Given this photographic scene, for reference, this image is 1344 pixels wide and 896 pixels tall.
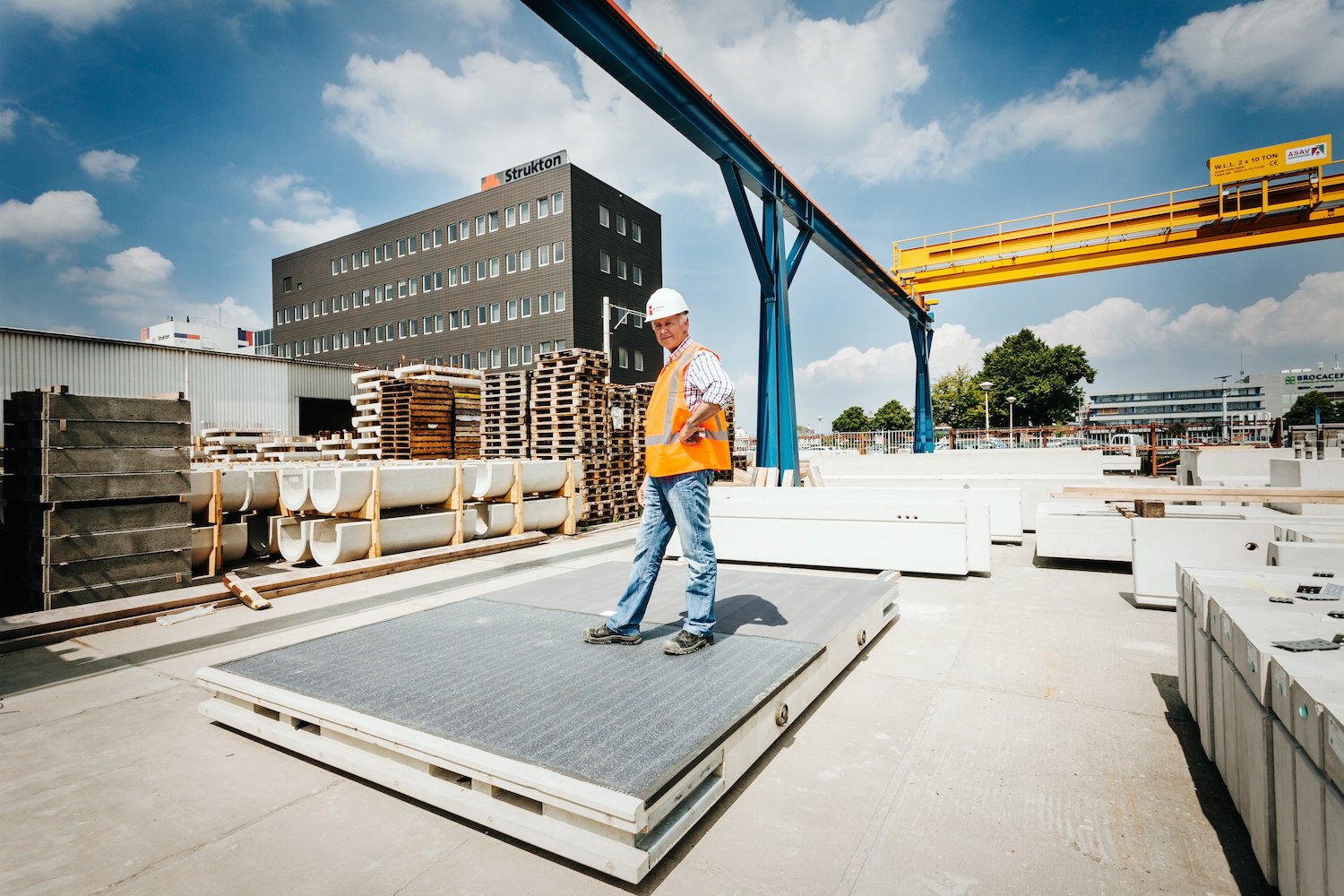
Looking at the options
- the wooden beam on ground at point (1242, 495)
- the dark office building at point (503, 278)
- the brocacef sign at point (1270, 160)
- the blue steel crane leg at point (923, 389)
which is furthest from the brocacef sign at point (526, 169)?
the wooden beam on ground at point (1242, 495)

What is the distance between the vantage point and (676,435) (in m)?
3.22

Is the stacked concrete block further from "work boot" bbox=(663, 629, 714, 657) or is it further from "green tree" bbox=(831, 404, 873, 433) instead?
"green tree" bbox=(831, 404, 873, 433)

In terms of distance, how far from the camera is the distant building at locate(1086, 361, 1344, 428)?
11469 cm

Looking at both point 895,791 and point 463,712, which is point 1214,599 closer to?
point 895,791

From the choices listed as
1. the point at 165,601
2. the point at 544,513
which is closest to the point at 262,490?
the point at 165,601

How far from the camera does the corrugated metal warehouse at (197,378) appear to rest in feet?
65.8

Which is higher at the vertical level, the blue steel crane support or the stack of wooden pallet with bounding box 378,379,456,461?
the blue steel crane support

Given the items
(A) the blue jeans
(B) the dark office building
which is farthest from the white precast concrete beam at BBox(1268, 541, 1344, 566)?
(B) the dark office building

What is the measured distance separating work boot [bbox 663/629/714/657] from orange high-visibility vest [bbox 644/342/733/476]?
846 millimetres

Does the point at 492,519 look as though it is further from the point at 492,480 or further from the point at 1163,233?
the point at 1163,233

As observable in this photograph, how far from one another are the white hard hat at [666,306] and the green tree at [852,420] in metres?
81.5

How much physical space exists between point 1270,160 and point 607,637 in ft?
57.8

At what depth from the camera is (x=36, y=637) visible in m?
4.51

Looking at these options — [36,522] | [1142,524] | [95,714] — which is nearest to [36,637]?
[36,522]
